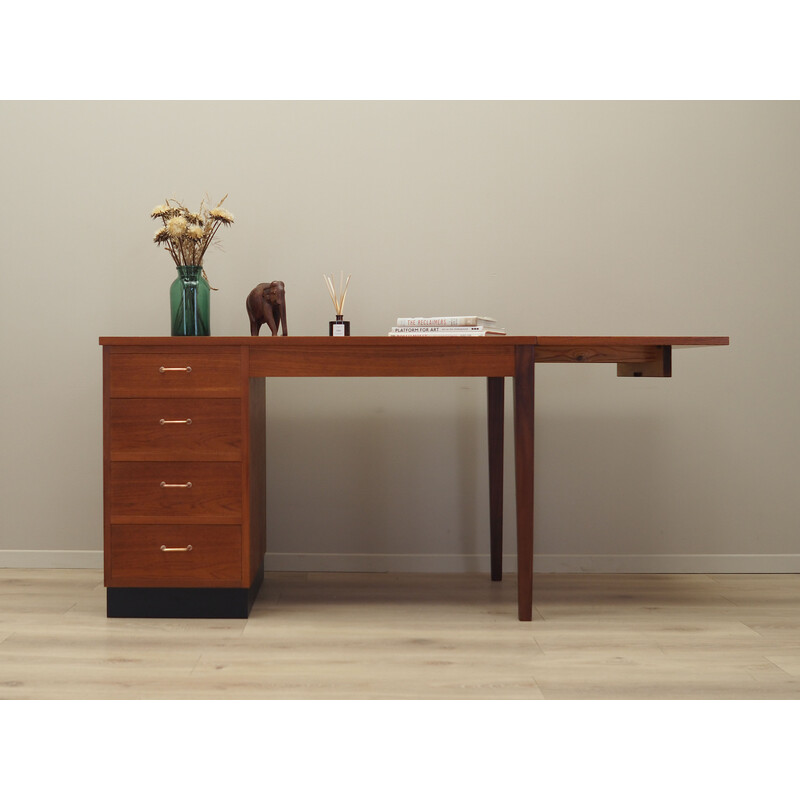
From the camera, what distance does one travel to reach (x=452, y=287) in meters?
2.94

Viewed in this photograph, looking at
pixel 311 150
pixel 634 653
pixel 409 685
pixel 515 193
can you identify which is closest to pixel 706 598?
pixel 634 653

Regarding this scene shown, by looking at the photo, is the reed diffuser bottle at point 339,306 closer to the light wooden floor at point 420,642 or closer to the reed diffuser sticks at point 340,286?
the reed diffuser sticks at point 340,286

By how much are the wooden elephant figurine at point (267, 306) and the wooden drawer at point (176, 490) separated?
48 centimetres

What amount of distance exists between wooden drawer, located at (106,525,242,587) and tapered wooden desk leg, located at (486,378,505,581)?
912mm

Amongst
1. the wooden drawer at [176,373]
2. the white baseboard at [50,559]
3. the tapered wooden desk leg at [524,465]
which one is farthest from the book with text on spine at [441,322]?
the white baseboard at [50,559]

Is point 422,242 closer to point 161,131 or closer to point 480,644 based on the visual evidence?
point 161,131

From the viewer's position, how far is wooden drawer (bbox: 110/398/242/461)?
7.68ft

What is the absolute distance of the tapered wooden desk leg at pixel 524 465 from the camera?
2338 mm

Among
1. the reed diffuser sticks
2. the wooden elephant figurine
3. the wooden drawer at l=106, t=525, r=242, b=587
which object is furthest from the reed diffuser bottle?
the wooden drawer at l=106, t=525, r=242, b=587

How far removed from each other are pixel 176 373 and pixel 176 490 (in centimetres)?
33

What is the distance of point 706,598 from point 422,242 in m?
1.53

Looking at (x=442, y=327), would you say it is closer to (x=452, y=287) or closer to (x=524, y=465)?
(x=524, y=465)

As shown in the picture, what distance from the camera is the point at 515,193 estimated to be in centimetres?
294

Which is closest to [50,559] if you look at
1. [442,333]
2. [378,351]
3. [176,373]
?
[176,373]
